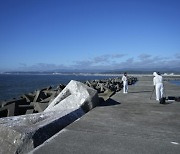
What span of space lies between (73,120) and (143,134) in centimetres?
175

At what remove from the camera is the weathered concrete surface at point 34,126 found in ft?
12.6

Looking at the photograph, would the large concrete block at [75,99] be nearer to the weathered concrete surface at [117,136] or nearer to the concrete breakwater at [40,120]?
the concrete breakwater at [40,120]

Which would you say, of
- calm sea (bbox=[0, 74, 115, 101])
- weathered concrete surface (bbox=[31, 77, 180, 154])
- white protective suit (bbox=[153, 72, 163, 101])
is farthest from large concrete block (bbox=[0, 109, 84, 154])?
calm sea (bbox=[0, 74, 115, 101])

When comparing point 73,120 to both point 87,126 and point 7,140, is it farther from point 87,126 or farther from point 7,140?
point 7,140

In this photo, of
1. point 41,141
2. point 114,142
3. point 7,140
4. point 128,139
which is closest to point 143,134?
point 128,139

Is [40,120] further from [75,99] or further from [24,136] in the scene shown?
[75,99]

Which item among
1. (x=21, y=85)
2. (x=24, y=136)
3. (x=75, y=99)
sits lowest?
(x=21, y=85)

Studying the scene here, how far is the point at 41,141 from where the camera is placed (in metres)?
3.99

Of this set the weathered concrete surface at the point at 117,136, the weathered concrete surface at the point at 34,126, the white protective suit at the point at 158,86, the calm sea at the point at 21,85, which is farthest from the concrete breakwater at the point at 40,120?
the calm sea at the point at 21,85

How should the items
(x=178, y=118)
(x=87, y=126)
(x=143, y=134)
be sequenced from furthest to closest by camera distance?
(x=178, y=118)
(x=87, y=126)
(x=143, y=134)

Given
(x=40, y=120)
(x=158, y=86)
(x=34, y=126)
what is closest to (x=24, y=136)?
(x=34, y=126)

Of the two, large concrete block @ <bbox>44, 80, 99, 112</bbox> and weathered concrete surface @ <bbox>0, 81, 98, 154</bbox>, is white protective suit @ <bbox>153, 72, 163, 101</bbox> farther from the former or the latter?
weathered concrete surface @ <bbox>0, 81, 98, 154</bbox>

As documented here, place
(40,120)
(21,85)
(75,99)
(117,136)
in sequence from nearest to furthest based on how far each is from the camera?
1. (117,136)
2. (40,120)
3. (75,99)
4. (21,85)

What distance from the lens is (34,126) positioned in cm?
429
